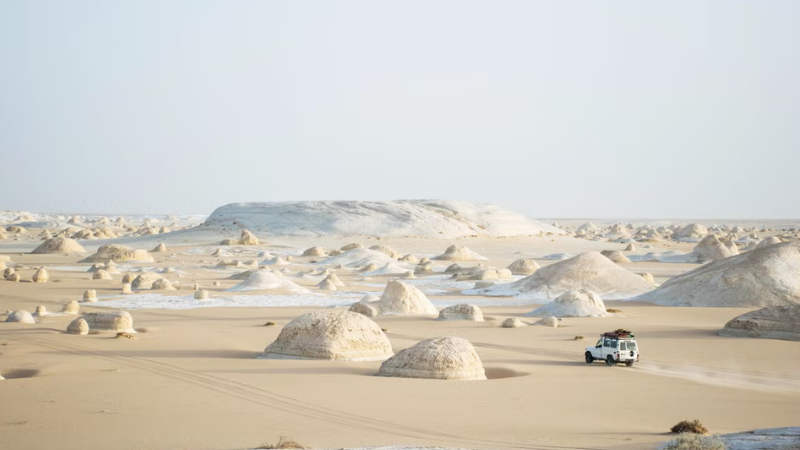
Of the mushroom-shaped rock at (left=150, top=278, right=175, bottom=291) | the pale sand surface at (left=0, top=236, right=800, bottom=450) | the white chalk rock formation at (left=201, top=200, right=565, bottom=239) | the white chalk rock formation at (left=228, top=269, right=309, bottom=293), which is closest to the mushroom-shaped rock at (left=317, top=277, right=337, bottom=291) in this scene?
the white chalk rock formation at (left=228, top=269, right=309, bottom=293)

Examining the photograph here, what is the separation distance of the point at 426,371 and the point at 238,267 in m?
28.2

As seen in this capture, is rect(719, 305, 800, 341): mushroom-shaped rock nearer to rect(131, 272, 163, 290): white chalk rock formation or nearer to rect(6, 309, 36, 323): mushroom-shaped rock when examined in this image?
rect(6, 309, 36, 323): mushroom-shaped rock

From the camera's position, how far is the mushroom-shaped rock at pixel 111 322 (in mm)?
18969

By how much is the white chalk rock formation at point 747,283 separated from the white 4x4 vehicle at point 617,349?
34.5 feet

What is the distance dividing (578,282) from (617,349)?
48.9ft

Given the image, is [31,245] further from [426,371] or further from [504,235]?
[426,371]

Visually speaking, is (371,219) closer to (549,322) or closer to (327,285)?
(327,285)

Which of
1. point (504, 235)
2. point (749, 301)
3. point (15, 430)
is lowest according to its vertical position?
point (15, 430)

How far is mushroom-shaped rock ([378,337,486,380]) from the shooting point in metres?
13.6

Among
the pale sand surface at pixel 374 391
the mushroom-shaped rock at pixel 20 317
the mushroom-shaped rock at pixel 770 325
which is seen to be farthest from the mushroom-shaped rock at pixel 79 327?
the mushroom-shaped rock at pixel 770 325

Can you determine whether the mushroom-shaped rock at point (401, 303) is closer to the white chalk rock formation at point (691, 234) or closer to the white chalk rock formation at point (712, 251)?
the white chalk rock formation at point (712, 251)

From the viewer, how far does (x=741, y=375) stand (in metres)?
15.2

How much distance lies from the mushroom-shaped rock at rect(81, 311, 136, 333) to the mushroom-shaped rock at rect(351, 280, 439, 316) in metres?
Answer: 6.28

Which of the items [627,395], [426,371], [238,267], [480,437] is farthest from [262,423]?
[238,267]
